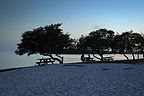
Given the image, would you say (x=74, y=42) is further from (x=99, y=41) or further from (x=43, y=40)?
(x=43, y=40)

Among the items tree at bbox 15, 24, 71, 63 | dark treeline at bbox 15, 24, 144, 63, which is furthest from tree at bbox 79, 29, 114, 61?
tree at bbox 15, 24, 71, 63

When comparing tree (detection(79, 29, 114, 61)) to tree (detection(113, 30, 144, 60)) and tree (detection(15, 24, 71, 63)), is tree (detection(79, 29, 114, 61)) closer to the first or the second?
tree (detection(113, 30, 144, 60))

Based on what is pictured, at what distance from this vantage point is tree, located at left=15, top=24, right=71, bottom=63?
3503cm

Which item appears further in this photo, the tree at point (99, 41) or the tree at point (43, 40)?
the tree at point (99, 41)

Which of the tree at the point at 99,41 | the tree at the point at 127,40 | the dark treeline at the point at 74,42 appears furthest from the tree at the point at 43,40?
the tree at the point at 127,40

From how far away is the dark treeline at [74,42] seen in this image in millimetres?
35375

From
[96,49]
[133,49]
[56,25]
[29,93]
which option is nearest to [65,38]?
[56,25]

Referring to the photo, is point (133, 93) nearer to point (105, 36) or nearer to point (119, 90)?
point (119, 90)

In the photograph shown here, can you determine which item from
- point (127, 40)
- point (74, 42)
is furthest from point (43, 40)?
point (127, 40)

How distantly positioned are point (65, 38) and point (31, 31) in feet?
23.5

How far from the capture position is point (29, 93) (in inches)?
388

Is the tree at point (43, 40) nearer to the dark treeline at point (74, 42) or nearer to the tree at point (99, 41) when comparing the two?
the dark treeline at point (74, 42)

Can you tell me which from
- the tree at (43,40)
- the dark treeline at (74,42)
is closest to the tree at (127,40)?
the dark treeline at (74,42)

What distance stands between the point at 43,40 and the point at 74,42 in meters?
15.1
